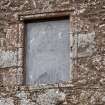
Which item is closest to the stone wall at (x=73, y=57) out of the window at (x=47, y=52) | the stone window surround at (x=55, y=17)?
the stone window surround at (x=55, y=17)

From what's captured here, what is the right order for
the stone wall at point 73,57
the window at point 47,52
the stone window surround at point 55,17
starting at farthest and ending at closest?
the window at point 47,52 < the stone window surround at point 55,17 < the stone wall at point 73,57

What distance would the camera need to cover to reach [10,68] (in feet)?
32.2

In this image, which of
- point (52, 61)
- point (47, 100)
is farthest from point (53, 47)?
point (47, 100)

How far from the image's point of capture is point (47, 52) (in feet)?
32.2

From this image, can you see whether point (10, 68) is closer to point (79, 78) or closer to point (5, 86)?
point (5, 86)

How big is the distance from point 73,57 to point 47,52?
0.49 m

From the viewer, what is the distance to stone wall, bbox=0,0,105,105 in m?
9.34

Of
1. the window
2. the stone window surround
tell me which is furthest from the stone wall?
the window

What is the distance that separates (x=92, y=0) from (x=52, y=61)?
1.12 meters

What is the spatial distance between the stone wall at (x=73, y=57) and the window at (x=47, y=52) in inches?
5.9

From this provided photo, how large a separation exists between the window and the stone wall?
15 centimetres

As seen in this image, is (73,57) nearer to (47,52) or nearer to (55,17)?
(47,52)

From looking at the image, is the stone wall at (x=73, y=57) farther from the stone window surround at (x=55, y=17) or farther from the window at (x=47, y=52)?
the window at (x=47, y=52)

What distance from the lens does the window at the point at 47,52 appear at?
31.8 ft
